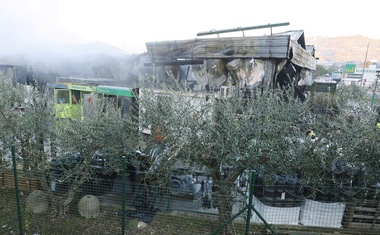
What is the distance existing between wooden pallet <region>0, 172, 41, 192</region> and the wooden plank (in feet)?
22.2

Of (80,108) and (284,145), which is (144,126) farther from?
(284,145)

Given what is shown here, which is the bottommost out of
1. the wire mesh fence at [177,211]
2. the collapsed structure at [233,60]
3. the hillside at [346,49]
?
the wire mesh fence at [177,211]

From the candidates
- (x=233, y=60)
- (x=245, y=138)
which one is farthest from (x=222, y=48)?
(x=245, y=138)

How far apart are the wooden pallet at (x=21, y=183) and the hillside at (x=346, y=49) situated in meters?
154

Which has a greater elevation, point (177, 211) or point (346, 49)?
point (346, 49)

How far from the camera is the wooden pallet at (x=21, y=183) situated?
560 cm

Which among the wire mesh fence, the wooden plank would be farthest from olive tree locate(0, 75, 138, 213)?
the wooden plank

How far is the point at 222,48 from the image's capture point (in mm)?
9406

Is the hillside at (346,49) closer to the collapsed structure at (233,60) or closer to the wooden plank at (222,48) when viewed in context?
the collapsed structure at (233,60)

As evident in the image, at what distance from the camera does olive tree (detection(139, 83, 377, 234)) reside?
13.2 ft

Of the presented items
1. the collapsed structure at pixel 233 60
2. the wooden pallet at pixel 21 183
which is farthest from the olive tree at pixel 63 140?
the collapsed structure at pixel 233 60

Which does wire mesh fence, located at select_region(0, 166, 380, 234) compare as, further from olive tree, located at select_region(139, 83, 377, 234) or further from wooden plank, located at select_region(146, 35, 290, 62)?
wooden plank, located at select_region(146, 35, 290, 62)

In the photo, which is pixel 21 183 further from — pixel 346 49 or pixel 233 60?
pixel 346 49

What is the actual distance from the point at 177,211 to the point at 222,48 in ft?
21.2
